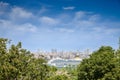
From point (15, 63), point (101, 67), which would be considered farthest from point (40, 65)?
point (101, 67)

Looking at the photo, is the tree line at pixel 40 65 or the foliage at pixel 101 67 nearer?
the tree line at pixel 40 65

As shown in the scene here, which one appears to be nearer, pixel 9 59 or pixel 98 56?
pixel 9 59

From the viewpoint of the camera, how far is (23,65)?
25391mm

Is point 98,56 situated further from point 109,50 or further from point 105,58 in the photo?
point 109,50

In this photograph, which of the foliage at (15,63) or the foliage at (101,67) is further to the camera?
the foliage at (101,67)

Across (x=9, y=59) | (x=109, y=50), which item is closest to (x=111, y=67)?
(x=109, y=50)

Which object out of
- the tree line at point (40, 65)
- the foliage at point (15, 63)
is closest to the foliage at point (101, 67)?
the tree line at point (40, 65)

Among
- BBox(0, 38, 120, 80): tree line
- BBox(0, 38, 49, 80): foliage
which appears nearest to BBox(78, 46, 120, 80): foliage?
BBox(0, 38, 120, 80): tree line

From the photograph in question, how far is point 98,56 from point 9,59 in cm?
1431

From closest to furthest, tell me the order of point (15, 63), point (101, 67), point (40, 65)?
point (15, 63), point (40, 65), point (101, 67)

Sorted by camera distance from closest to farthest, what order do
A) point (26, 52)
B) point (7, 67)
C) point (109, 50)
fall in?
point (7, 67) → point (26, 52) → point (109, 50)

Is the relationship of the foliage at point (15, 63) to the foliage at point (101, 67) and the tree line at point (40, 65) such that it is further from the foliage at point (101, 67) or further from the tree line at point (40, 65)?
the foliage at point (101, 67)

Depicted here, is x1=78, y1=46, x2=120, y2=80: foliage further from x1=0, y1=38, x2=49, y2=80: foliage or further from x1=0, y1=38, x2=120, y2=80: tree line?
x1=0, y1=38, x2=49, y2=80: foliage

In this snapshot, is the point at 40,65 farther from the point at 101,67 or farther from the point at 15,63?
the point at 101,67
